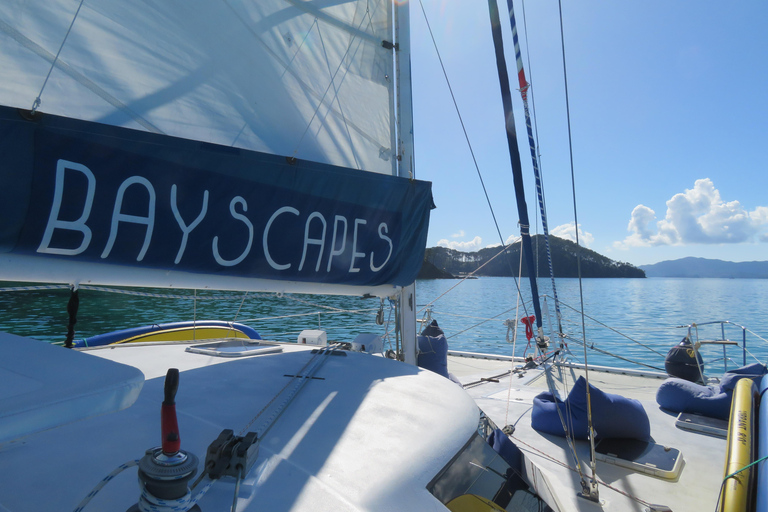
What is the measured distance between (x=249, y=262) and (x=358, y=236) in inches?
31.0

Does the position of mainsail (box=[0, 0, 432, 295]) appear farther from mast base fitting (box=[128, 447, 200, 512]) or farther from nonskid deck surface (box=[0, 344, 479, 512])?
mast base fitting (box=[128, 447, 200, 512])

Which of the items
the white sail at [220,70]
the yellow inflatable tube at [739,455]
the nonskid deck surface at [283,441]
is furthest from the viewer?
the yellow inflatable tube at [739,455]

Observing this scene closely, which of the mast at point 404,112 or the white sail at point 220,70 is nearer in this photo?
the white sail at point 220,70

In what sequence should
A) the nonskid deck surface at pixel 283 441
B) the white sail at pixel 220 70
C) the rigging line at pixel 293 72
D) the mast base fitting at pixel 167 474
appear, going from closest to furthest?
1. the mast base fitting at pixel 167 474
2. the nonskid deck surface at pixel 283 441
3. the white sail at pixel 220 70
4. the rigging line at pixel 293 72

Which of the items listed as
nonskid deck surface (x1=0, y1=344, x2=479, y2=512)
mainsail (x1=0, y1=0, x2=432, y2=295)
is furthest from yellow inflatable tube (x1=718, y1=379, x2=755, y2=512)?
mainsail (x1=0, y1=0, x2=432, y2=295)

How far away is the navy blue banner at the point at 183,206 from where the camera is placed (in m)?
1.57

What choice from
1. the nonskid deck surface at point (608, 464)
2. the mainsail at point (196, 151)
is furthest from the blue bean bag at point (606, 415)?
the mainsail at point (196, 151)

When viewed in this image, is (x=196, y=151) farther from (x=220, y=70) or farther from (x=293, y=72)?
(x=293, y=72)

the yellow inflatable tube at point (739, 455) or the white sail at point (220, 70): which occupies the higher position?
the white sail at point (220, 70)

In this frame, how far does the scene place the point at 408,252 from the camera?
320 centimetres

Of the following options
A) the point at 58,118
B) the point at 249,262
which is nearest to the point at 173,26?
the point at 58,118

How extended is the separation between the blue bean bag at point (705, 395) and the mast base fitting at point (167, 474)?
5.64 m

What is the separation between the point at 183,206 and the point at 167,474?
1464 millimetres

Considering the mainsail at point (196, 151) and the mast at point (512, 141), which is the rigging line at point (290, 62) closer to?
the mainsail at point (196, 151)
